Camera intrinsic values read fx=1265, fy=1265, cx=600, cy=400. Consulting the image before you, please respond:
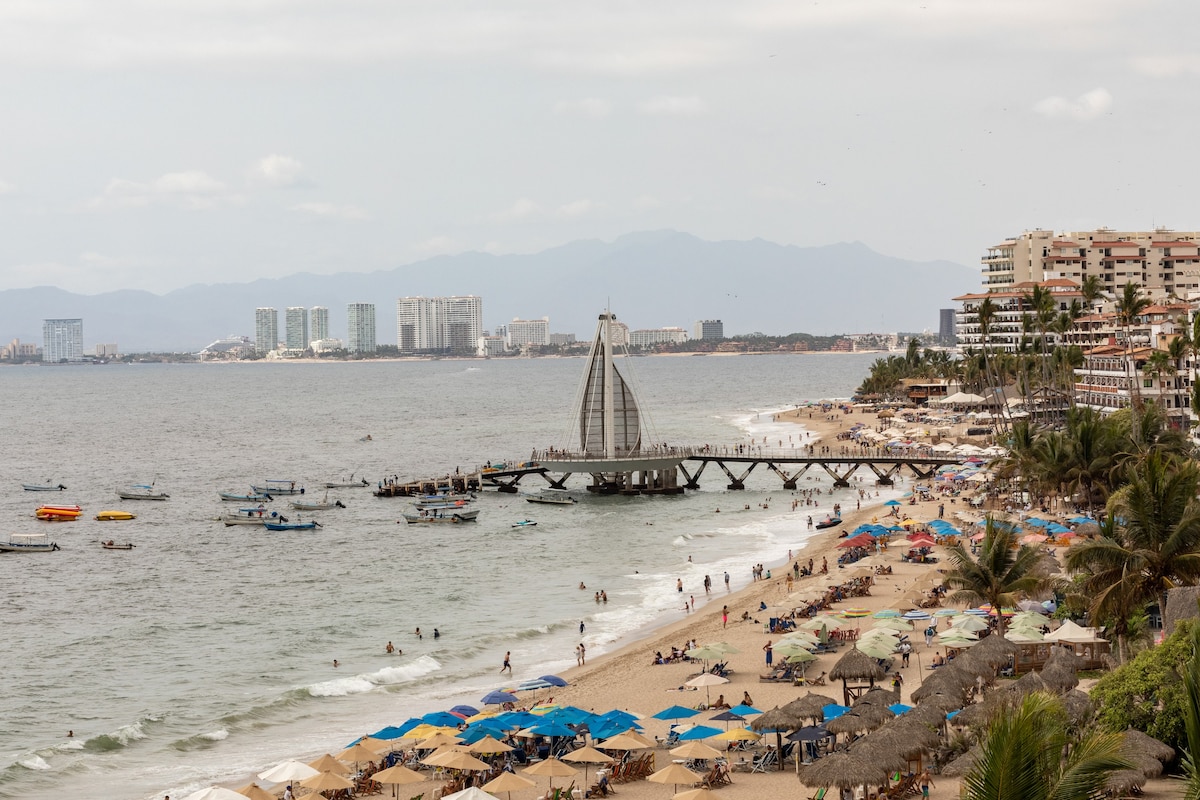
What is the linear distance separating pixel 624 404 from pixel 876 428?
4394 cm

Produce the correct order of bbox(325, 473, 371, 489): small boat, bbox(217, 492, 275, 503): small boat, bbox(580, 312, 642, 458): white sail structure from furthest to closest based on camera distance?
1. bbox(325, 473, 371, 489): small boat
2. bbox(217, 492, 275, 503): small boat
3. bbox(580, 312, 642, 458): white sail structure

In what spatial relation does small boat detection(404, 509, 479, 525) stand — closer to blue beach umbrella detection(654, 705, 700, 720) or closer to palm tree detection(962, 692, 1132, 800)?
blue beach umbrella detection(654, 705, 700, 720)

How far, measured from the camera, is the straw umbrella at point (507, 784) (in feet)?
79.2

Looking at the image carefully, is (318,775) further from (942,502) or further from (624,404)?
(624,404)

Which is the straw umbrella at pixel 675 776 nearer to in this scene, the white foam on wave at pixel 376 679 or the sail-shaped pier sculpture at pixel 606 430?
the white foam on wave at pixel 376 679

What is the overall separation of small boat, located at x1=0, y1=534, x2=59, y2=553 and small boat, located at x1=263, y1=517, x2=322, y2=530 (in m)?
11.1

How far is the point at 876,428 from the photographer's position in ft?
372

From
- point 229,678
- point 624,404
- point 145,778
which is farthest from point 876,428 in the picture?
point 145,778

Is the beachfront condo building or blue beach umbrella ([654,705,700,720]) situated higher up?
the beachfront condo building

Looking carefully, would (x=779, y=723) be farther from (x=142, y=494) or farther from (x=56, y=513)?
(x=142, y=494)

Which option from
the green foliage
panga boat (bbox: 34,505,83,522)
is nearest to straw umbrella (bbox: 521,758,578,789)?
the green foliage

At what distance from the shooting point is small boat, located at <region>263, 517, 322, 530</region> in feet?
231

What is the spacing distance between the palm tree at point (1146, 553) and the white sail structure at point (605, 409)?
5002 cm

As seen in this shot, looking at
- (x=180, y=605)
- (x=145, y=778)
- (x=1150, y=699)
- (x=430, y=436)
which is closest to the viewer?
(x=1150, y=699)
